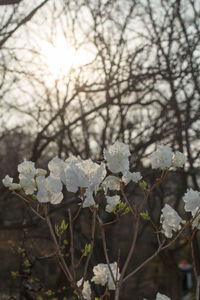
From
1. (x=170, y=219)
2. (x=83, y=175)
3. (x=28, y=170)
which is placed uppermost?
(x=28, y=170)

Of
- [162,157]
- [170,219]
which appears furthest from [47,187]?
[170,219]

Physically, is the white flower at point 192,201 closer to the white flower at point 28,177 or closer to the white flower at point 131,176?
the white flower at point 131,176

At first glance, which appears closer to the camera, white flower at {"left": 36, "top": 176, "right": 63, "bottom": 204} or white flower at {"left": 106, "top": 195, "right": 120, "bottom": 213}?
white flower at {"left": 36, "top": 176, "right": 63, "bottom": 204}

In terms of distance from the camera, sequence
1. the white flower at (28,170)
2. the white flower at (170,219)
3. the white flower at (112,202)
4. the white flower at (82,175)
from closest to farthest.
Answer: the white flower at (82,175), the white flower at (28,170), the white flower at (112,202), the white flower at (170,219)

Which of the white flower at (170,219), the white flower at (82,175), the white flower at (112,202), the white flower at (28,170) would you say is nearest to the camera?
the white flower at (82,175)

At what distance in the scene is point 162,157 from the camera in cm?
186

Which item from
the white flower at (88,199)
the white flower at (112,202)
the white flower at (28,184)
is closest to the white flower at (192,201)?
the white flower at (112,202)

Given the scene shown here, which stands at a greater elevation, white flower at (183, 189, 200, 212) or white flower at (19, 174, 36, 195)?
white flower at (19, 174, 36, 195)

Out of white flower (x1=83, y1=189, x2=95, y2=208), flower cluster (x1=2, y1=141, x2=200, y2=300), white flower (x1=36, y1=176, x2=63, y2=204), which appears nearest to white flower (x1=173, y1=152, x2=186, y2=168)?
flower cluster (x1=2, y1=141, x2=200, y2=300)

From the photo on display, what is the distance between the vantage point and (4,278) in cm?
1791

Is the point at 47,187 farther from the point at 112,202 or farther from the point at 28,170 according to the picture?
the point at 112,202

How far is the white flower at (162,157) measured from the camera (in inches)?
73.2

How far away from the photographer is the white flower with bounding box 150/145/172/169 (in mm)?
1859

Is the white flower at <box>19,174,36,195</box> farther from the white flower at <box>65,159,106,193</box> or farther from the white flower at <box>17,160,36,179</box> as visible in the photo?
the white flower at <box>65,159,106,193</box>
